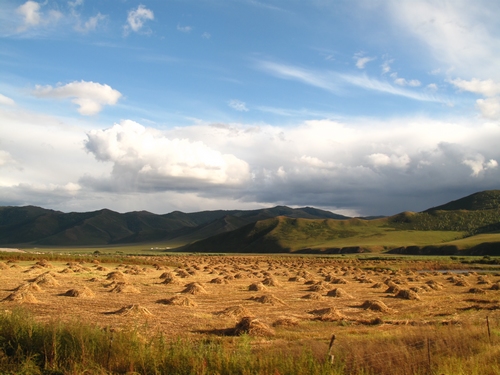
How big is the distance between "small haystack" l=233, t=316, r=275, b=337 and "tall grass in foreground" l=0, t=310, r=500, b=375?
383cm

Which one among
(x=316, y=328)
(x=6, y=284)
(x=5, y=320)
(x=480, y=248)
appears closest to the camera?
(x=5, y=320)

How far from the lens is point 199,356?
34.2 ft

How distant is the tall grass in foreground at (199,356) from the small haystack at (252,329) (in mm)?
3834

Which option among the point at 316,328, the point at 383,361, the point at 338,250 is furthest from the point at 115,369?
the point at 338,250

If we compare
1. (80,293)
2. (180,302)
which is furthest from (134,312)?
(80,293)

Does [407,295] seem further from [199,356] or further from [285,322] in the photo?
[199,356]

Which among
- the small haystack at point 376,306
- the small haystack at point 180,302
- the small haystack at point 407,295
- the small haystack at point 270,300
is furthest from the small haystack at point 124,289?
the small haystack at point 407,295

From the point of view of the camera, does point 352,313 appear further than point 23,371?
Yes

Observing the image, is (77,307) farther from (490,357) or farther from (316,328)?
(490,357)

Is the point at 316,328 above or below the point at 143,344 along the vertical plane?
below

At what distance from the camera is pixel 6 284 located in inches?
1163

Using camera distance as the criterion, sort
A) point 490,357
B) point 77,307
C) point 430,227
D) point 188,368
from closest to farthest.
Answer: point 188,368, point 490,357, point 77,307, point 430,227

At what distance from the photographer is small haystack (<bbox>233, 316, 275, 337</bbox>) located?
15.8 meters

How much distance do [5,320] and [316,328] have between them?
11.2m
